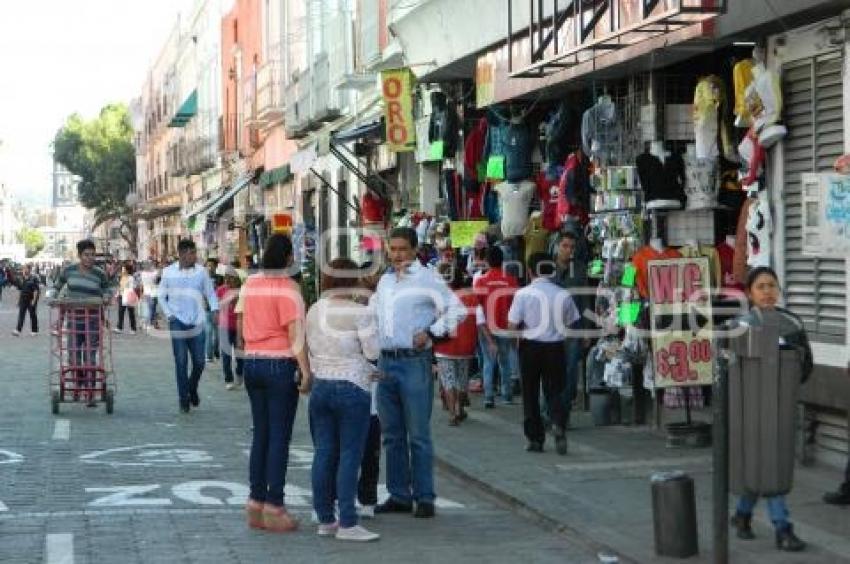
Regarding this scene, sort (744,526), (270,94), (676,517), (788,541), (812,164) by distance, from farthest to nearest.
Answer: (270,94) < (812,164) < (744,526) < (788,541) < (676,517)

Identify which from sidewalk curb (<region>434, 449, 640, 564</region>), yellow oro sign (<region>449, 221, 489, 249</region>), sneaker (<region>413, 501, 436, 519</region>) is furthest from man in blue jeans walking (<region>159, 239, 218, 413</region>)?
sneaker (<region>413, 501, 436, 519</region>)

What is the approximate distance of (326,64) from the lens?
99.1 feet

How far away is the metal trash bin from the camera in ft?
29.2

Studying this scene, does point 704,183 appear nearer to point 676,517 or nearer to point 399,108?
point 676,517

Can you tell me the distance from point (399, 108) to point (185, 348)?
22.2ft

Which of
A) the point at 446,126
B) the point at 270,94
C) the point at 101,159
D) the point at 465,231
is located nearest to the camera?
the point at 465,231

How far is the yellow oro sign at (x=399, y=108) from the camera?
2284 centimetres

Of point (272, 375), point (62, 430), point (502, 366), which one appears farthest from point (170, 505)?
point (502, 366)

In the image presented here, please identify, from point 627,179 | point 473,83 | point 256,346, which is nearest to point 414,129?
point 473,83

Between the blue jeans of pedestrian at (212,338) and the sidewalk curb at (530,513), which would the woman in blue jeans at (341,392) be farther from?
the blue jeans of pedestrian at (212,338)

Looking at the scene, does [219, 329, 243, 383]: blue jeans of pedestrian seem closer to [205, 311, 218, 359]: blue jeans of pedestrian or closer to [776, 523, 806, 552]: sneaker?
[205, 311, 218, 359]: blue jeans of pedestrian

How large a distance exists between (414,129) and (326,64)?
7.46 metres

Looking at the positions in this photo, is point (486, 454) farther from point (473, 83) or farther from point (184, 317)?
point (473, 83)

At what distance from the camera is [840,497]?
10516mm
